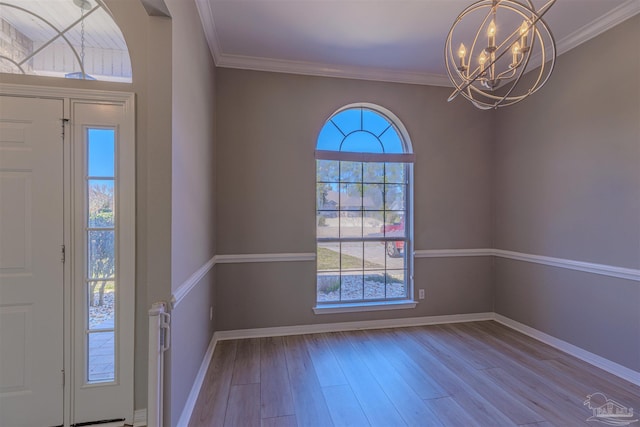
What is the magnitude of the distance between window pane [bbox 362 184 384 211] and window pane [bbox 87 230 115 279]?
7.76ft

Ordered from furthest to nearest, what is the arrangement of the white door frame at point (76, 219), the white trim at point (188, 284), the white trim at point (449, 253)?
the white trim at point (449, 253) < the white door frame at point (76, 219) < the white trim at point (188, 284)

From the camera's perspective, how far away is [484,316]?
3381 mm

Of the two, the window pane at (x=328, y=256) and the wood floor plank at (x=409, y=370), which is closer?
the wood floor plank at (x=409, y=370)

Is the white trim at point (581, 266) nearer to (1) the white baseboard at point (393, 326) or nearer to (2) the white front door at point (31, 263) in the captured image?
(1) the white baseboard at point (393, 326)

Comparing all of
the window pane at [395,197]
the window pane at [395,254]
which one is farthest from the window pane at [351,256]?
the window pane at [395,197]

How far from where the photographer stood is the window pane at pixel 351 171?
3.16 meters

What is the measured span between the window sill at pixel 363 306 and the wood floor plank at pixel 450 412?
1.24m

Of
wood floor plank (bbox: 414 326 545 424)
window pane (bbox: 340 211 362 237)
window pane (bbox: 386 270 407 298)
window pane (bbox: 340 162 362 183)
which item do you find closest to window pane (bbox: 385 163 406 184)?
window pane (bbox: 340 162 362 183)

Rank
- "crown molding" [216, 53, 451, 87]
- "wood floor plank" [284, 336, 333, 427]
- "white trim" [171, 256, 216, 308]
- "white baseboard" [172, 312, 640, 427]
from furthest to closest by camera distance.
Answer: "crown molding" [216, 53, 451, 87]
"white baseboard" [172, 312, 640, 427]
"wood floor plank" [284, 336, 333, 427]
"white trim" [171, 256, 216, 308]

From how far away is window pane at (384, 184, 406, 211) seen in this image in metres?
3.27

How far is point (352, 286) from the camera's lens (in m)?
3.21

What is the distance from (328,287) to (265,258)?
2.63 feet

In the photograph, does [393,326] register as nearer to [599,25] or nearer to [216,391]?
[216,391]

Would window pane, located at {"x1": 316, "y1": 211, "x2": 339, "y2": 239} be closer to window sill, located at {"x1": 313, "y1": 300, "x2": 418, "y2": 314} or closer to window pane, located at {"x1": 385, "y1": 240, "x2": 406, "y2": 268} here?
window pane, located at {"x1": 385, "y1": 240, "x2": 406, "y2": 268}
